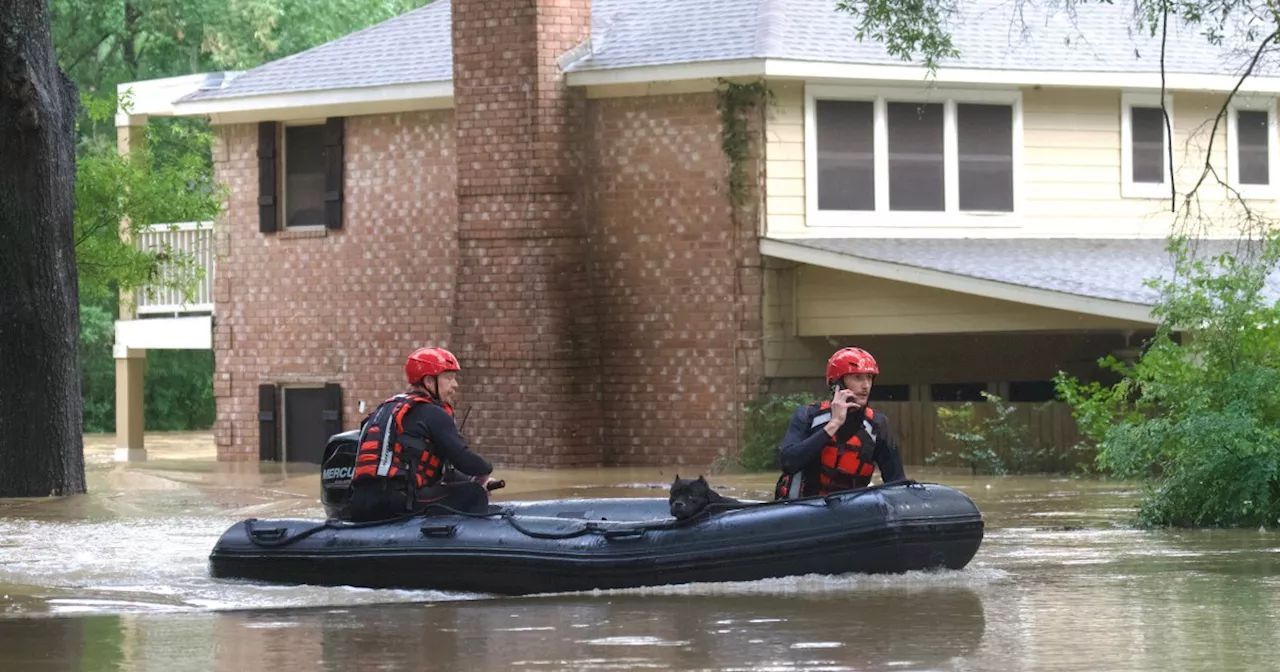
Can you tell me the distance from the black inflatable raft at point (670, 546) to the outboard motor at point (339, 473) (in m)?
2.40

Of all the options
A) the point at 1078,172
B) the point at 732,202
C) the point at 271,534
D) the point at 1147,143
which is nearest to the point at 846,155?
the point at 732,202

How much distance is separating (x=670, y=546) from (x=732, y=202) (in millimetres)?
11714

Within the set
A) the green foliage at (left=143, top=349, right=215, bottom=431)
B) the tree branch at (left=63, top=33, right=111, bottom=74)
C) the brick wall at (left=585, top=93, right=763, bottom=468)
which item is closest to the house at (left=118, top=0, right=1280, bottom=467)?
the brick wall at (left=585, top=93, right=763, bottom=468)

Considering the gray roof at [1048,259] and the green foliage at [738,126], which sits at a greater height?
the green foliage at [738,126]

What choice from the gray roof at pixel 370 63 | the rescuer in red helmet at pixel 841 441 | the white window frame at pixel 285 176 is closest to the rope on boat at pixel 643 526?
the rescuer in red helmet at pixel 841 441

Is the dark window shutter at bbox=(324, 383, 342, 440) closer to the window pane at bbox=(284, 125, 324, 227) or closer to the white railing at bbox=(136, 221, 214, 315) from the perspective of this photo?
the window pane at bbox=(284, 125, 324, 227)

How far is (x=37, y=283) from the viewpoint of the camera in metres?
20.1

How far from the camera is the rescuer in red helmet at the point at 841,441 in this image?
12219 millimetres

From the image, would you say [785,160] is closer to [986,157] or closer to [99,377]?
[986,157]

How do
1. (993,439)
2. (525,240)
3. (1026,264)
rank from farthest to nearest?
(525,240) → (1026,264) → (993,439)

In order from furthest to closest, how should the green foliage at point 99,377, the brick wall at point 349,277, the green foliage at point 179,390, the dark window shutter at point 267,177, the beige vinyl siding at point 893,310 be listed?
the green foliage at point 179,390
the green foliage at point 99,377
the dark window shutter at point 267,177
the brick wall at point 349,277
the beige vinyl siding at point 893,310

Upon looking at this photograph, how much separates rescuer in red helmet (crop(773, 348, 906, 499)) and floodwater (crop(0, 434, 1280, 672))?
0.80 meters

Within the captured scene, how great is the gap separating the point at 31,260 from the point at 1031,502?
1010 cm

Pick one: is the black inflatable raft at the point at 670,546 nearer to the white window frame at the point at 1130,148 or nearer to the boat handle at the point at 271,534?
the boat handle at the point at 271,534
